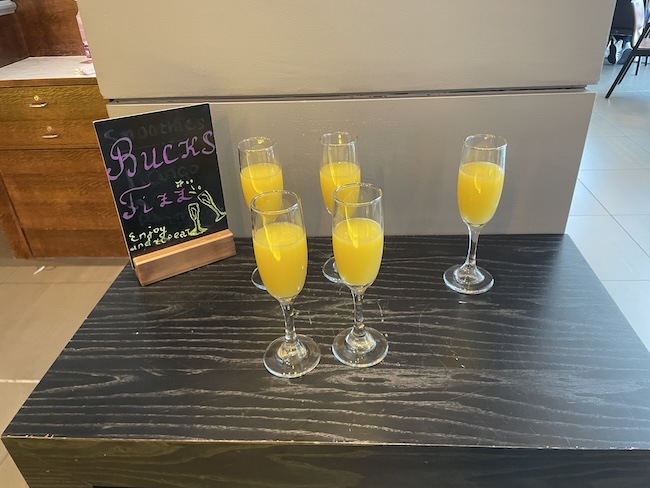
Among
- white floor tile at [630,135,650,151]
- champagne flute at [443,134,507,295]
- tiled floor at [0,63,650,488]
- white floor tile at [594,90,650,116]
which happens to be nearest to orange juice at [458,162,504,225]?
champagne flute at [443,134,507,295]

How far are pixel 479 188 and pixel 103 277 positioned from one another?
2.01 meters

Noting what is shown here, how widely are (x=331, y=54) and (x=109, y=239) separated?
1854mm

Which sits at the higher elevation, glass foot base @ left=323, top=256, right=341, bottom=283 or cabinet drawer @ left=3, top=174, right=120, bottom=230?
glass foot base @ left=323, top=256, right=341, bottom=283

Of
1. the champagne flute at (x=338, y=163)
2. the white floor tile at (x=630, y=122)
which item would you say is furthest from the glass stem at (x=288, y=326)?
the white floor tile at (x=630, y=122)

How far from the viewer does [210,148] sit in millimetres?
1040

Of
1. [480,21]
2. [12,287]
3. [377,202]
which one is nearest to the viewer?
[377,202]

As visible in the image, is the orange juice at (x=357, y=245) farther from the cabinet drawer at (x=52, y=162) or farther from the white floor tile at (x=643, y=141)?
the white floor tile at (x=643, y=141)

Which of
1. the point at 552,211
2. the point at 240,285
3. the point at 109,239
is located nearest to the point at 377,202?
the point at 240,285

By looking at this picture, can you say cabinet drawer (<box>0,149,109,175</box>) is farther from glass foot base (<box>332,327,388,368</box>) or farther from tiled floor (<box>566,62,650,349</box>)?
tiled floor (<box>566,62,650,349</box>)

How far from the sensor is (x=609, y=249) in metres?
2.39

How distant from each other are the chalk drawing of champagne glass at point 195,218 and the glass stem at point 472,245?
1.79ft

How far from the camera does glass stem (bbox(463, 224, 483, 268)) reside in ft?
3.32

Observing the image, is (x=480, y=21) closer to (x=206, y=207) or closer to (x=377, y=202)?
(x=377, y=202)

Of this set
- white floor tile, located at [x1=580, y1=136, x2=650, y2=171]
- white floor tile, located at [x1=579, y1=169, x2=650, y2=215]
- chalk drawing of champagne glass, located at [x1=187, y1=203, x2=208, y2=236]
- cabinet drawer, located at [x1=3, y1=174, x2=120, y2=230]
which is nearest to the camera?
chalk drawing of champagne glass, located at [x1=187, y1=203, x2=208, y2=236]
